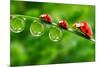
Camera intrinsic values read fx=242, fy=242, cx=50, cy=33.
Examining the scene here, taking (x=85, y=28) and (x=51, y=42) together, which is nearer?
(x=51, y=42)

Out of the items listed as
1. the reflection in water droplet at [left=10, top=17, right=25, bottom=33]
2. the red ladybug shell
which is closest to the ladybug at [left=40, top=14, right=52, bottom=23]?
the reflection in water droplet at [left=10, top=17, right=25, bottom=33]

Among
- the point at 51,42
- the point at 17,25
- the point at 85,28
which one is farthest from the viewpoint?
the point at 85,28

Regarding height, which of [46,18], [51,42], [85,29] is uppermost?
[46,18]

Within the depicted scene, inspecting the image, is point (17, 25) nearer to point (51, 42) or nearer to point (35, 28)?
point (35, 28)

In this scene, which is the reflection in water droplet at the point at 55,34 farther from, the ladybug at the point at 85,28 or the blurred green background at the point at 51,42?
the ladybug at the point at 85,28

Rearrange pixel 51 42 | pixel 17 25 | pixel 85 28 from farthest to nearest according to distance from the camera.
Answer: pixel 85 28
pixel 51 42
pixel 17 25

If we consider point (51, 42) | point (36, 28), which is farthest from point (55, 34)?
point (36, 28)

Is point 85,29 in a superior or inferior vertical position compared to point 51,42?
superior
